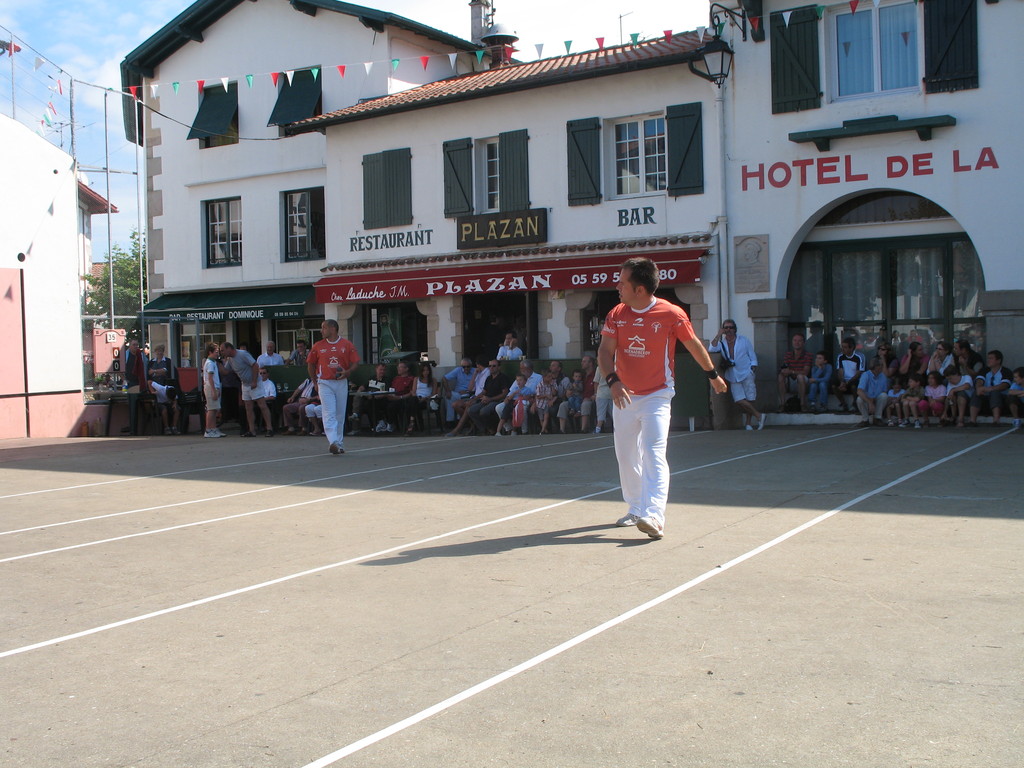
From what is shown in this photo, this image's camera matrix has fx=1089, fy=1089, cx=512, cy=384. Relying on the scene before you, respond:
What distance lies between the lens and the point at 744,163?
1847 cm

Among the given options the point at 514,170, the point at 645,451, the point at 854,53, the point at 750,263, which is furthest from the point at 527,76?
the point at 645,451

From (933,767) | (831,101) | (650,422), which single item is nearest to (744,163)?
(831,101)

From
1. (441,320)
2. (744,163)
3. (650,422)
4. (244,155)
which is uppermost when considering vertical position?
(244,155)

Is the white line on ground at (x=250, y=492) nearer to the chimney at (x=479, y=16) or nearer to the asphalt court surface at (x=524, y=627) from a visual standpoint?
the asphalt court surface at (x=524, y=627)

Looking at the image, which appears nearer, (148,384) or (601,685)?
(601,685)

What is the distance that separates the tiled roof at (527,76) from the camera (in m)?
19.4

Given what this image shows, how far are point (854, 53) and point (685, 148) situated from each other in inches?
125

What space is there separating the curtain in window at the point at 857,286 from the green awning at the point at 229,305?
12.3 m

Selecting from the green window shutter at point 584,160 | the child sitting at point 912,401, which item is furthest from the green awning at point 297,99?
the child sitting at point 912,401

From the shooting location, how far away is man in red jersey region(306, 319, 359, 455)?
14547mm

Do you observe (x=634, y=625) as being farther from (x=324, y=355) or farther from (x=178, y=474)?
(x=324, y=355)

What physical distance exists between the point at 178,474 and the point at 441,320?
398 inches

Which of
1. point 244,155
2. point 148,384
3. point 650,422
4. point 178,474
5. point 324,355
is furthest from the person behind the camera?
point 244,155

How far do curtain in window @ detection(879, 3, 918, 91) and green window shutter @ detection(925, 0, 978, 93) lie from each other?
0.26 meters
